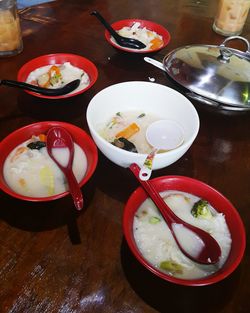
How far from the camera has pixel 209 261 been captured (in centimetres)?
81

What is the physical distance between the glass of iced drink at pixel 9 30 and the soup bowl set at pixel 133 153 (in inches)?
9.3

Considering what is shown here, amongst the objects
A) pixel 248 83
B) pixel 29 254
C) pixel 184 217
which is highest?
pixel 248 83

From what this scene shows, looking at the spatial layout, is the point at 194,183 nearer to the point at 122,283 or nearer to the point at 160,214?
the point at 160,214

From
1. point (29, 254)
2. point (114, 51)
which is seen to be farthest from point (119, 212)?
point (114, 51)

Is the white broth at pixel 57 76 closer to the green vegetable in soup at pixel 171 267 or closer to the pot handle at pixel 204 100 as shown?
the pot handle at pixel 204 100

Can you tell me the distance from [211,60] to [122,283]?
1.10 m

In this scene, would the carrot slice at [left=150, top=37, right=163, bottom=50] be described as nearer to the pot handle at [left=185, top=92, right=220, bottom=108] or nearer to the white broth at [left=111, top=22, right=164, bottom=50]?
the white broth at [left=111, top=22, right=164, bottom=50]

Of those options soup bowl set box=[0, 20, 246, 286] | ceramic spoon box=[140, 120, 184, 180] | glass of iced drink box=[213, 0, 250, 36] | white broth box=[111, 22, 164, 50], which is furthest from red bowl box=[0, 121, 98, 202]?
glass of iced drink box=[213, 0, 250, 36]

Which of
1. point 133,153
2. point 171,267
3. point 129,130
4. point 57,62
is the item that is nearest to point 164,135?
point 129,130

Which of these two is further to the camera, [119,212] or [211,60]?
[211,60]

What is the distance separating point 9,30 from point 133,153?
3.55ft

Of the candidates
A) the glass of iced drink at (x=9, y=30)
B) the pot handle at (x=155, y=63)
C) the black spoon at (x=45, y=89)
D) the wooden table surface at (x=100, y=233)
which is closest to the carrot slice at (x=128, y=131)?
the wooden table surface at (x=100, y=233)

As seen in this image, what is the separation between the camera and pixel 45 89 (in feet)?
4.40

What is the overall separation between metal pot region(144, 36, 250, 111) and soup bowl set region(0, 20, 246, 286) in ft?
0.75
